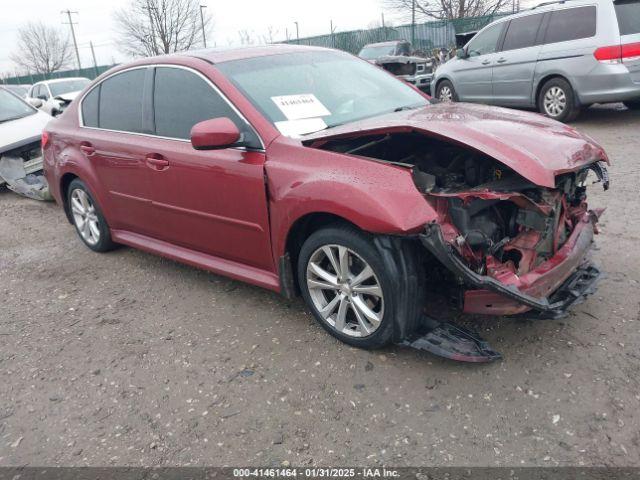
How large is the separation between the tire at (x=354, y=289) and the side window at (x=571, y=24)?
23.1 ft

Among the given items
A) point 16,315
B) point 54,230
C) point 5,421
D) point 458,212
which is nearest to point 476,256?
point 458,212

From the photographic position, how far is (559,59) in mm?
8375

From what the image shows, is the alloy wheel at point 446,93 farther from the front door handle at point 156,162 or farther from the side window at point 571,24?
the front door handle at point 156,162

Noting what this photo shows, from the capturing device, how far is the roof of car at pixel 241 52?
12.2 ft

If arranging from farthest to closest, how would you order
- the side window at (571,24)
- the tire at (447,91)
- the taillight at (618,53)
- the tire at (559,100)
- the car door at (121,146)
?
1. the tire at (447,91)
2. the tire at (559,100)
3. the side window at (571,24)
4. the taillight at (618,53)
5. the car door at (121,146)

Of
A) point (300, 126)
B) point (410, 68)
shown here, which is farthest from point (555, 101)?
point (300, 126)

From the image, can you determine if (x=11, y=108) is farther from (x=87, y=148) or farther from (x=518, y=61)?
(x=518, y=61)

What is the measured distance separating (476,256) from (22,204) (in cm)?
661

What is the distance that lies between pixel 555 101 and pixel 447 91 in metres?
2.80

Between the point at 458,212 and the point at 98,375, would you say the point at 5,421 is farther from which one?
the point at 458,212

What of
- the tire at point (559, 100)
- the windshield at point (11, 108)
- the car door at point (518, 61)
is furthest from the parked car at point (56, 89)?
the tire at point (559, 100)

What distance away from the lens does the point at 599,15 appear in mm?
7891

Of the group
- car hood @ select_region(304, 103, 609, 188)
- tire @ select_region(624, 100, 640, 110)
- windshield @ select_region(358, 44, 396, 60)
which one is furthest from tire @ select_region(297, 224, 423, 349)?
windshield @ select_region(358, 44, 396, 60)

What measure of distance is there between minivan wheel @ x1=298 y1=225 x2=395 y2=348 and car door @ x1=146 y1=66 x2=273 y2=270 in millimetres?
361
